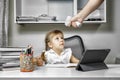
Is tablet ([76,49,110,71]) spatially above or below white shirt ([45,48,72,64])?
above

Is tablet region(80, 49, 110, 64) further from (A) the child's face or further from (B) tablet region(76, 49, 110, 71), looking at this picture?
(A) the child's face

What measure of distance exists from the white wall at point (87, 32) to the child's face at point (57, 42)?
0.61 metres

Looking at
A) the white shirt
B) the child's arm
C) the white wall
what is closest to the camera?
the white shirt

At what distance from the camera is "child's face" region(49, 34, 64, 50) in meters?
2.44

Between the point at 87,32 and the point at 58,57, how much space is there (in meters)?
0.88

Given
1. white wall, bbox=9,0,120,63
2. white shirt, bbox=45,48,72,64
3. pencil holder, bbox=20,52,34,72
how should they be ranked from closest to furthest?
1. pencil holder, bbox=20,52,34,72
2. white shirt, bbox=45,48,72,64
3. white wall, bbox=9,0,120,63

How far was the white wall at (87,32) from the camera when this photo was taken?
10.1ft

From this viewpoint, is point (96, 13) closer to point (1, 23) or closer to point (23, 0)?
point (23, 0)

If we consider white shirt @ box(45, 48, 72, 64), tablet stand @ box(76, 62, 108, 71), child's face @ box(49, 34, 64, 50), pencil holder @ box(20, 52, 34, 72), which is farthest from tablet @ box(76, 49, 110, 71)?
child's face @ box(49, 34, 64, 50)

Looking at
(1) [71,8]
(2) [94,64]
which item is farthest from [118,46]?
(2) [94,64]

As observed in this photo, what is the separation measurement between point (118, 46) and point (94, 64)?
1795 mm

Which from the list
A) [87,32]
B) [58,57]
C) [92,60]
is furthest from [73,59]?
[92,60]

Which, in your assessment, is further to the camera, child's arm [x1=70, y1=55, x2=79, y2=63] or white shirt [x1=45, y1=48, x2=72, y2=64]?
child's arm [x1=70, y1=55, x2=79, y2=63]

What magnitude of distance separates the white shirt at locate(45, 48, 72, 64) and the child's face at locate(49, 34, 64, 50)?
0.22 ft
